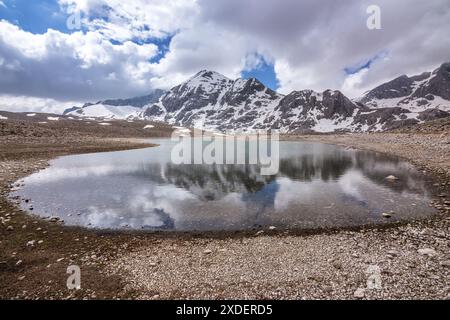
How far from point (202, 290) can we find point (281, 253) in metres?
5.32

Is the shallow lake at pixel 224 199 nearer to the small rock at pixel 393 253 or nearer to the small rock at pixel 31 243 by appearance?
the small rock at pixel 31 243

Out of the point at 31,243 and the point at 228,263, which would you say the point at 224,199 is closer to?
the point at 228,263

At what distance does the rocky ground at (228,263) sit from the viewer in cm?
1116

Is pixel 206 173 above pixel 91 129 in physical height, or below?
below

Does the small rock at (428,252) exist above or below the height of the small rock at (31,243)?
above

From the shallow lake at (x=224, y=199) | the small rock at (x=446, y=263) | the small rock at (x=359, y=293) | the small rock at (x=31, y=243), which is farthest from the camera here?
the shallow lake at (x=224, y=199)

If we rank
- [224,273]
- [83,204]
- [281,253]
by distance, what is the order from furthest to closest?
[83,204], [281,253], [224,273]

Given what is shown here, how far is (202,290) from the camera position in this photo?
11.3 meters

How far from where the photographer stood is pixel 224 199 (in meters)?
26.3

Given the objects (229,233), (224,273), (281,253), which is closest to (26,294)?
(224,273)

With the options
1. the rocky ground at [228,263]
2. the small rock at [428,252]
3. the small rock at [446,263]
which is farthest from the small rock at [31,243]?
the small rock at [446,263]

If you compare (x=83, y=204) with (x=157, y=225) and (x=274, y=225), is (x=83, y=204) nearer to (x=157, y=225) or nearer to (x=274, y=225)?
(x=157, y=225)

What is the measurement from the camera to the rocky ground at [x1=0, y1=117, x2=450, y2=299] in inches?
440

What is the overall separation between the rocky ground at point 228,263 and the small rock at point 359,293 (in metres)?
0.04
